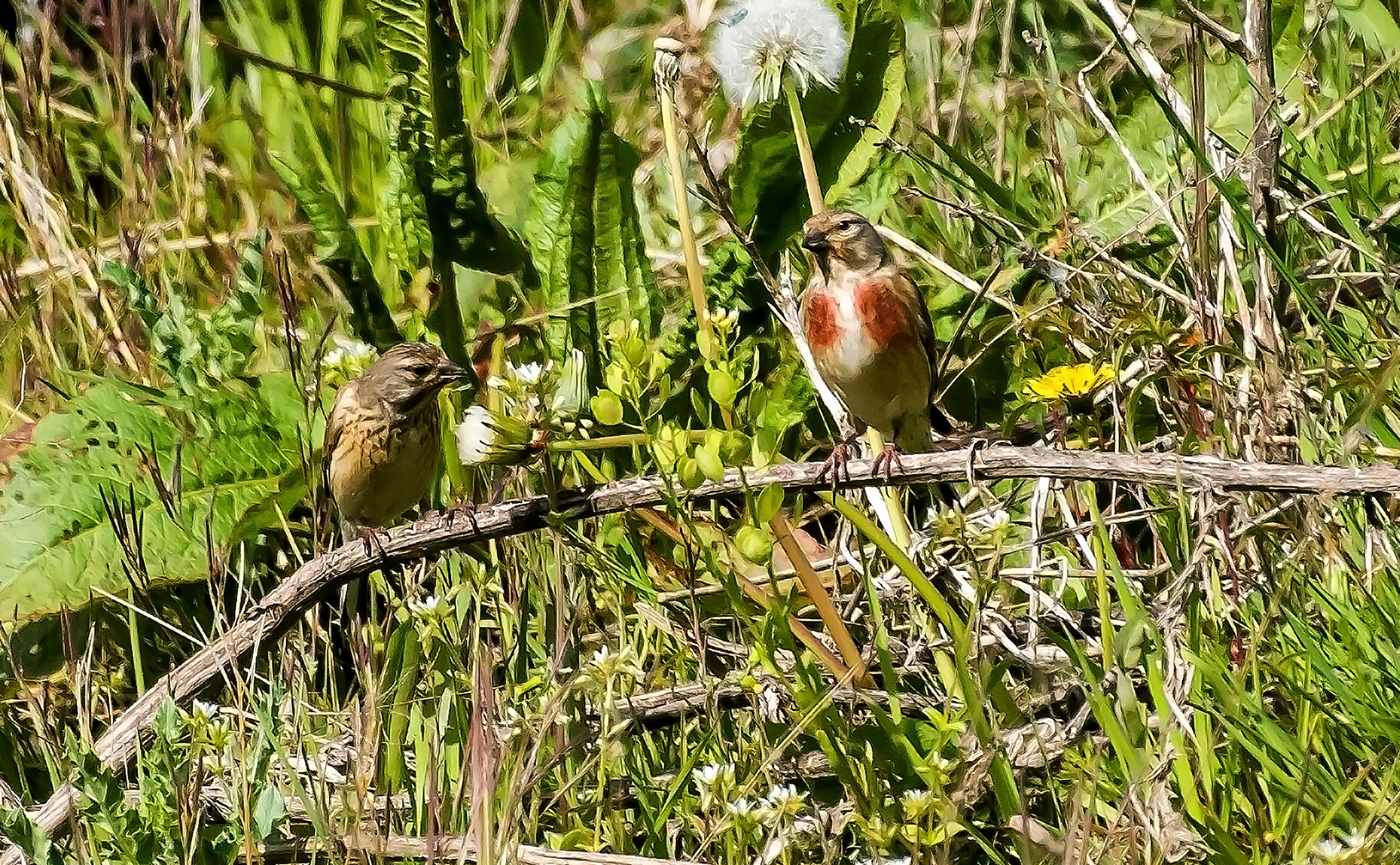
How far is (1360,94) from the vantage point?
3658 mm

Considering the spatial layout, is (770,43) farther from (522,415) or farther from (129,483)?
(129,483)

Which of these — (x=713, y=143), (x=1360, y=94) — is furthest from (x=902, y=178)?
(x=1360, y=94)

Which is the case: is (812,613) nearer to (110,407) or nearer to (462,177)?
(462,177)

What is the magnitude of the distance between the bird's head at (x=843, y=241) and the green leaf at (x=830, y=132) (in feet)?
0.63

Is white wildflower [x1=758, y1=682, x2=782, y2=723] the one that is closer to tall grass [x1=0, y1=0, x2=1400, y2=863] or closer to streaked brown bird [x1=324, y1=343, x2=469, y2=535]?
tall grass [x1=0, y1=0, x2=1400, y2=863]

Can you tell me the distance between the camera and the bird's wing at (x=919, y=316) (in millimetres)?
3691

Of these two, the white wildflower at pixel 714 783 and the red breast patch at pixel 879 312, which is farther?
the red breast patch at pixel 879 312

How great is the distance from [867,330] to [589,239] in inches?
27.8

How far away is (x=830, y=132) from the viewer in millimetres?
3816

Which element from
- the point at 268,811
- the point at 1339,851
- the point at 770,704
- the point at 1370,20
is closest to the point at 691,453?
the point at 770,704

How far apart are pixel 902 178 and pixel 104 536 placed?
90.3 inches

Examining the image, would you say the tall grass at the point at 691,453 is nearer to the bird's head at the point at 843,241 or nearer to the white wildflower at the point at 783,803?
the white wildflower at the point at 783,803

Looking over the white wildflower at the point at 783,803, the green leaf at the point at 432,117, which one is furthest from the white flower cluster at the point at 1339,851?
the green leaf at the point at 432,117

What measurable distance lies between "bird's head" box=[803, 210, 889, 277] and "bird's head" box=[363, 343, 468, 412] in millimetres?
860
